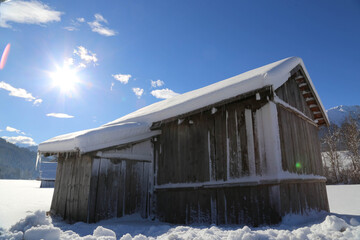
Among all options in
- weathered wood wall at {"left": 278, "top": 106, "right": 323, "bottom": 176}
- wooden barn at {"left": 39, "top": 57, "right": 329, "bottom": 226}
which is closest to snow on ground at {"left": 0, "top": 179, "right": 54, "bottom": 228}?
wooden barn at {"left": 39, "top": 57, "right": 329, "bottom": 226}

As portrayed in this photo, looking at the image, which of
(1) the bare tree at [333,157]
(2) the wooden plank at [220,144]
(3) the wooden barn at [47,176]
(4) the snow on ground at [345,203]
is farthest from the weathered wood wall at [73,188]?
(3) the wooden barn at [47,176]

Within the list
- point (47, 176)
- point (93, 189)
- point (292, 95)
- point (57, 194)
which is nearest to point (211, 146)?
point (292, 95)

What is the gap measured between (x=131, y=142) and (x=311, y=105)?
7054mm

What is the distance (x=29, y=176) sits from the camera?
389 feet

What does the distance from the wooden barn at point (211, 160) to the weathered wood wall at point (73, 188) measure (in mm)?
31

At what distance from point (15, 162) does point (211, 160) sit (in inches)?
5695

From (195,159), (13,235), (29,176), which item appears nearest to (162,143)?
(195,159)

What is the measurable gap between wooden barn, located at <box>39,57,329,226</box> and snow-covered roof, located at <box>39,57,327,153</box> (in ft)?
0.09

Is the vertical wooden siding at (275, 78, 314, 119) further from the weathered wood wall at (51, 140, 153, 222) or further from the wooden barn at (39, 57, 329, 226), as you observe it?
the weathered wood wall at (51, 140, 153, 222)

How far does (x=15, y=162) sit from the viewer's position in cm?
12106

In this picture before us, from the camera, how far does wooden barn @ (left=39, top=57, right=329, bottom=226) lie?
558 centimetres

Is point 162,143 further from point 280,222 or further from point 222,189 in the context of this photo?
point 280,222

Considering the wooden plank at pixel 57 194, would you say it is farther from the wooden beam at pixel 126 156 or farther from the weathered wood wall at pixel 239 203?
the weathered wood wall at pixel 239 203

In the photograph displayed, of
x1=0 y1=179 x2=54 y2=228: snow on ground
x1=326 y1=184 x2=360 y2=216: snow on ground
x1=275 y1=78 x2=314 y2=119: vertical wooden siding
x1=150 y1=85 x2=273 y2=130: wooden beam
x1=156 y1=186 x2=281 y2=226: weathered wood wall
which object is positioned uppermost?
x1=275 y1=78 x2=314 y2=119: vertical wooden siding
